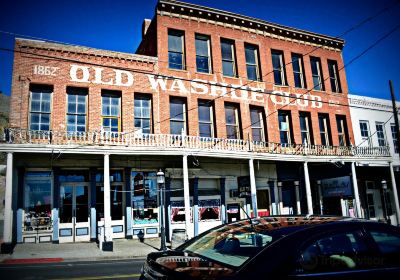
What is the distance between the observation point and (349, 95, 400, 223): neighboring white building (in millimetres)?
24203

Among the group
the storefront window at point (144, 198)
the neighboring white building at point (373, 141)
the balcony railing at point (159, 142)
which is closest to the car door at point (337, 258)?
the balcony railing at point (159, 142)

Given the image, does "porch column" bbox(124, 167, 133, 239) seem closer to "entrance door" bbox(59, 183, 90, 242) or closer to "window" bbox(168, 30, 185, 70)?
"entrance door" bbox(59, 183, 90, 242)

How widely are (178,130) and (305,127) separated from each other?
9687mm

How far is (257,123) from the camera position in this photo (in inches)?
824

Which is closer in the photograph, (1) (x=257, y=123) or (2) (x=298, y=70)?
(1) (x=257, y=123)

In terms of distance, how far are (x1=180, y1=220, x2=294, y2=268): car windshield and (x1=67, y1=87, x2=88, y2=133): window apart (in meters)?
13.9

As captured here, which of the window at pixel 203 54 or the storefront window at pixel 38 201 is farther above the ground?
the window at pixel 203 54

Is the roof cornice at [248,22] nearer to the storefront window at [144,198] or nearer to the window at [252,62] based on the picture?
the window at [252,62]

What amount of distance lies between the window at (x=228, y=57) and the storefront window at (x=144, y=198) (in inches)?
321

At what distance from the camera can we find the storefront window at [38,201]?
48.5 feet

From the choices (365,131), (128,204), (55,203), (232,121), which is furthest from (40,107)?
(365,131)

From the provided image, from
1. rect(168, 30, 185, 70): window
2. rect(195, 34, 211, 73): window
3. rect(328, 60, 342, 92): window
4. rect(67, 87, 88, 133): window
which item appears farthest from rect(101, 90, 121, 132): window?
rect(328, 60, 342, 92): window

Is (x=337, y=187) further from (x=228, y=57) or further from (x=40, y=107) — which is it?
(x=40, y=107)

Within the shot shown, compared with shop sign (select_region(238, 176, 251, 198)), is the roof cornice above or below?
above
